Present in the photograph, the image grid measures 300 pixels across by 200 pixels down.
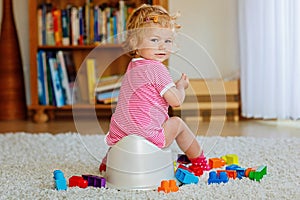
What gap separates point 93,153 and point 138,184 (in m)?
0.46

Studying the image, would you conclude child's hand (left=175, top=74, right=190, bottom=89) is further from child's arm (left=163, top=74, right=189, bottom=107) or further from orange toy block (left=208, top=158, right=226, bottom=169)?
orange toy block (left=208, top=158, right=226, bottom=169)

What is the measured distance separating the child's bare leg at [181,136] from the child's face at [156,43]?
0.19 m

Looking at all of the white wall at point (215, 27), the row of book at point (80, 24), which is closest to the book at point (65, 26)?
the row of book at point (80, 24)

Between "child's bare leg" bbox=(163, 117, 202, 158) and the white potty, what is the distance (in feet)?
0.32

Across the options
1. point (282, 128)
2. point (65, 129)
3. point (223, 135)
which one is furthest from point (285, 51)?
point (65, 129)

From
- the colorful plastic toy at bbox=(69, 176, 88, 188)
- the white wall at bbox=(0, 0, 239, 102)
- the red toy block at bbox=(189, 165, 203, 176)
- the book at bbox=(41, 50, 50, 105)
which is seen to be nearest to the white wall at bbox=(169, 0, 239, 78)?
the white wall at bbox=(0, 0, 239, 102)

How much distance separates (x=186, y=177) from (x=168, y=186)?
97 millimetres

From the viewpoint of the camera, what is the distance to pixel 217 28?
304 cm

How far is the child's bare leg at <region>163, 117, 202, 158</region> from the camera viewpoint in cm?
162

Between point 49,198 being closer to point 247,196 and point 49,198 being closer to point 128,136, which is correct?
point 128,136

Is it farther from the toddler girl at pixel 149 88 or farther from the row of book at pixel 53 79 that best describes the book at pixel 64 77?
the toddler girl at pixel 149 88

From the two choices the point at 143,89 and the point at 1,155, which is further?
the point at 1,155

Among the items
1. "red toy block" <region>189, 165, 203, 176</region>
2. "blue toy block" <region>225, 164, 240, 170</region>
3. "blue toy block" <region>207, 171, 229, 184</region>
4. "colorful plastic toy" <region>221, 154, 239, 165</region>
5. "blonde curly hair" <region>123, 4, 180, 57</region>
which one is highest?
"blonde curly hair" <region>123, 4, 180, 57</region>

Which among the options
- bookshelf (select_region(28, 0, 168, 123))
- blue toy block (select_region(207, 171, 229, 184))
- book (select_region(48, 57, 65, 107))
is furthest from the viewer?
book (select_region(48, 57, 65, 107))
